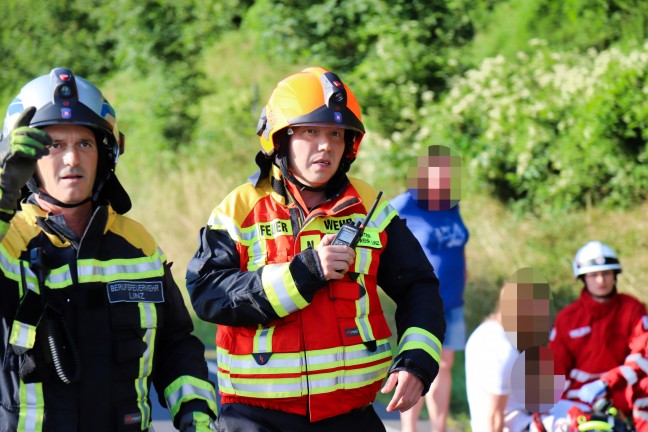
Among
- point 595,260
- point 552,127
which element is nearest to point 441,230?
point 595,260

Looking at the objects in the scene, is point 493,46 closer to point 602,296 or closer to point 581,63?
point 581,63

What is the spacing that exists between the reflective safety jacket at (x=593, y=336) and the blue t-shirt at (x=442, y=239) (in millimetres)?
732

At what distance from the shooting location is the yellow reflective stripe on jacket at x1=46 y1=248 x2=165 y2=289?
3.74 m

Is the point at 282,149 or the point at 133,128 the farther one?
the point at 133,128

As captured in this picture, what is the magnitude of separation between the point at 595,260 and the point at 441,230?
1.05 meters

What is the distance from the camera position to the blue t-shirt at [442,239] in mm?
7426

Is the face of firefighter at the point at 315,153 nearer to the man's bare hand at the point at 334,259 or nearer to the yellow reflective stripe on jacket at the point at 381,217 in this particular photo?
the yellow reflective stripe on jacket at the point at 381,217

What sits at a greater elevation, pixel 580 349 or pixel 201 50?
pixel 201 50

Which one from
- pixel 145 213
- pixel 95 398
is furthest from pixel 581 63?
pixel 95 398

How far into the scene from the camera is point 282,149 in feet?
15.5

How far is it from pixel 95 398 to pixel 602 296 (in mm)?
4522

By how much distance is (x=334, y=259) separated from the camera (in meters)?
4.22

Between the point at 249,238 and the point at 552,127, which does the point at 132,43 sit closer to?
the point at 552,127

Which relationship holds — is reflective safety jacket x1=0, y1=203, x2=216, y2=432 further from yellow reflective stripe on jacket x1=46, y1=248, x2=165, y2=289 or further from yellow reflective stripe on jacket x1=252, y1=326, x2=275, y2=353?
yellow reflective stripe on jacket x1=252, y1=326, x2=275, y2=353
